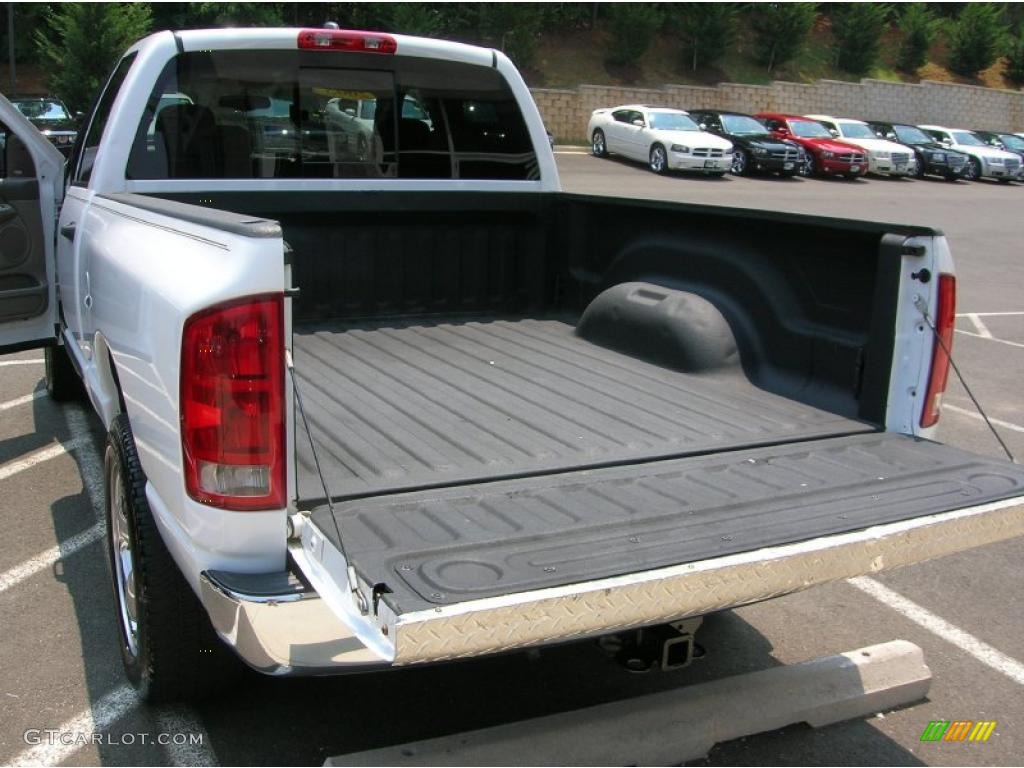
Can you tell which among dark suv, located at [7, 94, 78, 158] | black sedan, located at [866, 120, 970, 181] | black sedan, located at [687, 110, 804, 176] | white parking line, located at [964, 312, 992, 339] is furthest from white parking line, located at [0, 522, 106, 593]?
black sedan, located at [866, 120, 970, 181]

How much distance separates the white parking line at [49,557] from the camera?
13.7 feet

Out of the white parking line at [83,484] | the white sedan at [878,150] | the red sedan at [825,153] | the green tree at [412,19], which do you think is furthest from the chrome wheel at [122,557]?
the green tree at [412,19]

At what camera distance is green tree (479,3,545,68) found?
1422 inches

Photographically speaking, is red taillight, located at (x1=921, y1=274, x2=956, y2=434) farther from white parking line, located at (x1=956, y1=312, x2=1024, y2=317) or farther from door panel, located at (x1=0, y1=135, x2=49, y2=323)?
white parking line, located at (x1=956, y1=312, x2=1024, y2=317)

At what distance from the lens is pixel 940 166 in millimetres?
31359

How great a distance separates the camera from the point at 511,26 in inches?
1436

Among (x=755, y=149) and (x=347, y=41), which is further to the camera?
(x=755, y=149)

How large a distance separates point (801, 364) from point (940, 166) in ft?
101

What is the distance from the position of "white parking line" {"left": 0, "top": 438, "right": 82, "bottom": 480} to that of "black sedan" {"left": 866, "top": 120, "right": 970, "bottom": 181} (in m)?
30.0

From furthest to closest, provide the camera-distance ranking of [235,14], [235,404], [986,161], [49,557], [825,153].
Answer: [986,161] < [235,14] < [825,153] < [49,557] < [235,404]

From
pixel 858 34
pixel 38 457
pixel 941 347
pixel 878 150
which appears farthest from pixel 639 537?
pixel 858 34

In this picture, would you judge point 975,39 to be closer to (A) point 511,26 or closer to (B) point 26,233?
(A) point 511,26

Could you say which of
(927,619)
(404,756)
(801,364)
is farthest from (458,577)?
(927,619)

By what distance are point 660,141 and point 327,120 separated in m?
23.0
